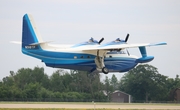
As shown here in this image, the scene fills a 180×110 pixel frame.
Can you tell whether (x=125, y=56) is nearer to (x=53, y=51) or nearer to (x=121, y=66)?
(x=121, y=66)

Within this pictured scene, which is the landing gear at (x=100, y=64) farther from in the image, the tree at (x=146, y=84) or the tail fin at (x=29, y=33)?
the tree at (x=146, y=84)

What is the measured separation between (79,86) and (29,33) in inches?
1271

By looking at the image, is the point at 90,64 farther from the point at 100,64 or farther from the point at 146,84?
the point at 146,84

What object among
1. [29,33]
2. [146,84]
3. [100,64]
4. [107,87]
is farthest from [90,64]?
[107,87]

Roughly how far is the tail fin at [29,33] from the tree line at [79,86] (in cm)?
2071

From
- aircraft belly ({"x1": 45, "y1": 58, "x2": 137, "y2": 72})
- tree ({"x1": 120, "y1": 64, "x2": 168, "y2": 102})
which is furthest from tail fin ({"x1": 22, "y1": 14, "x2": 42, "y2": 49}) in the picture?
tree ({"x1": 120, "y1": 64, "x2": 168, "y2": 102})

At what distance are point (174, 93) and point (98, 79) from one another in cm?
1307

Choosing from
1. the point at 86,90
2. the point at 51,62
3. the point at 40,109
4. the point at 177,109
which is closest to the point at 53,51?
the point at 51,62

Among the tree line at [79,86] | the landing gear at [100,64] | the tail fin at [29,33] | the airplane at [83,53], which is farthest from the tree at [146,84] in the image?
the tail fin at [29,33]

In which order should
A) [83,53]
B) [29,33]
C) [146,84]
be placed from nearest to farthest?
[29,33]
[83,53]
[146,84]

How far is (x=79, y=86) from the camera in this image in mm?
105125

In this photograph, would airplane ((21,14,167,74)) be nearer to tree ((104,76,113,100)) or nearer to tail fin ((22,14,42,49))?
tail fin ((22,14,42,49))

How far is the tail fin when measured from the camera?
7419cm

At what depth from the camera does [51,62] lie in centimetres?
7444
